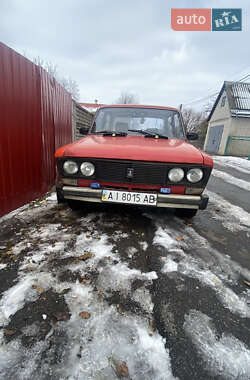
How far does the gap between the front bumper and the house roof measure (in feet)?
59.1

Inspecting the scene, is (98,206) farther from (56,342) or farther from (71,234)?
(56,342)

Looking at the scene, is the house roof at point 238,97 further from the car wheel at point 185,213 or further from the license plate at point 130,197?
the license plate at point 130,197

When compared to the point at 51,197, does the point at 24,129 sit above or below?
above

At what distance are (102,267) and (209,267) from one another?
45.4 inches

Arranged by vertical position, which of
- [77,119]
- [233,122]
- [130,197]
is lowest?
[130,197]

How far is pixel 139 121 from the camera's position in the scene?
10.8 feet

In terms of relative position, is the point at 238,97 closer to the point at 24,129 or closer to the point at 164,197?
the point at 164,197

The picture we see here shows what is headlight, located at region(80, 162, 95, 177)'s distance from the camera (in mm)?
2397

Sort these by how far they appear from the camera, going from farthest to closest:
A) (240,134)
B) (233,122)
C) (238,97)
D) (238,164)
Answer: (238,97) → (240,134) → (233,122) → (238,164)

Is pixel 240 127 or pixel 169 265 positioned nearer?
pixel 169 265

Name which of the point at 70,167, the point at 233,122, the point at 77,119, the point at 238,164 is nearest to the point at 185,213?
the point at 70,167

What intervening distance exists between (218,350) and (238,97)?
21906 mm

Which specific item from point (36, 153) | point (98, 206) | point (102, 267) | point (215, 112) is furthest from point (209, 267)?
point (215, 112)

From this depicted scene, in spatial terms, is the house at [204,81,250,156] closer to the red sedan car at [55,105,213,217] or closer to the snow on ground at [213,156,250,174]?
the snow on ground at [213,156,250,174]
